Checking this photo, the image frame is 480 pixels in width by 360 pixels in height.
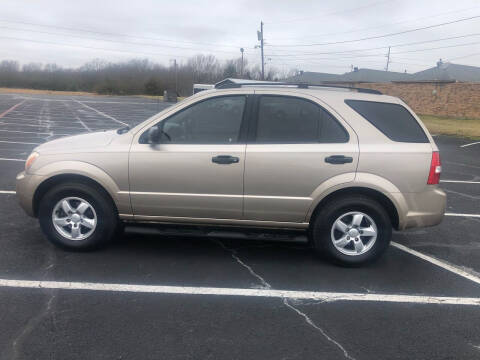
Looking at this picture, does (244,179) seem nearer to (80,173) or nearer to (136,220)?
(136,220)

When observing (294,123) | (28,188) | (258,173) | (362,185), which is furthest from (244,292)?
(28,188)

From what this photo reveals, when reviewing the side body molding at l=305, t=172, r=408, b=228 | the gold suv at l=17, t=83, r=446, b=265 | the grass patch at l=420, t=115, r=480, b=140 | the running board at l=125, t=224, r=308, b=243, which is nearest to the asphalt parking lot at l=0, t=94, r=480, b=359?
the running board at l=125, t=224, r=308, b=243

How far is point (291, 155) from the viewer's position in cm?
425

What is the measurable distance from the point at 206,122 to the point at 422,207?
238 cm

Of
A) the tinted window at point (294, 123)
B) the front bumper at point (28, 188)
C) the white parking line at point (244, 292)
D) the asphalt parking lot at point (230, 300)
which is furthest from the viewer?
the front bumper at point (28, 188)

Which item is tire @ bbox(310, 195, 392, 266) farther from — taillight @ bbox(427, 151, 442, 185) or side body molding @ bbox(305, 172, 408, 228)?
taillight @ bbox(427, 151, 442, 185)

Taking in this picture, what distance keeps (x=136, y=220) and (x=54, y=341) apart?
1.77 meters

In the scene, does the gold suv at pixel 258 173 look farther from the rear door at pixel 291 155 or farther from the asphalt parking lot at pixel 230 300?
the asphalt parking lot at pixel 230 300

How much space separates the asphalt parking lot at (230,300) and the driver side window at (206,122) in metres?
1.29

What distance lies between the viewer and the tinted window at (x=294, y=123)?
4336 mm

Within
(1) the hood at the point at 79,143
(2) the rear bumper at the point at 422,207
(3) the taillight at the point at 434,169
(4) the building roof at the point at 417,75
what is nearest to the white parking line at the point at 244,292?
(2) the rear bumper at the point at 422,207

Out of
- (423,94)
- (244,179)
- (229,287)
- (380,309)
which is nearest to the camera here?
(380,309)

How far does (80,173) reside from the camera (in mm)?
4379

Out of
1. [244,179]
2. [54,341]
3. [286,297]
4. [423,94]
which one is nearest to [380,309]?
[286,297]
